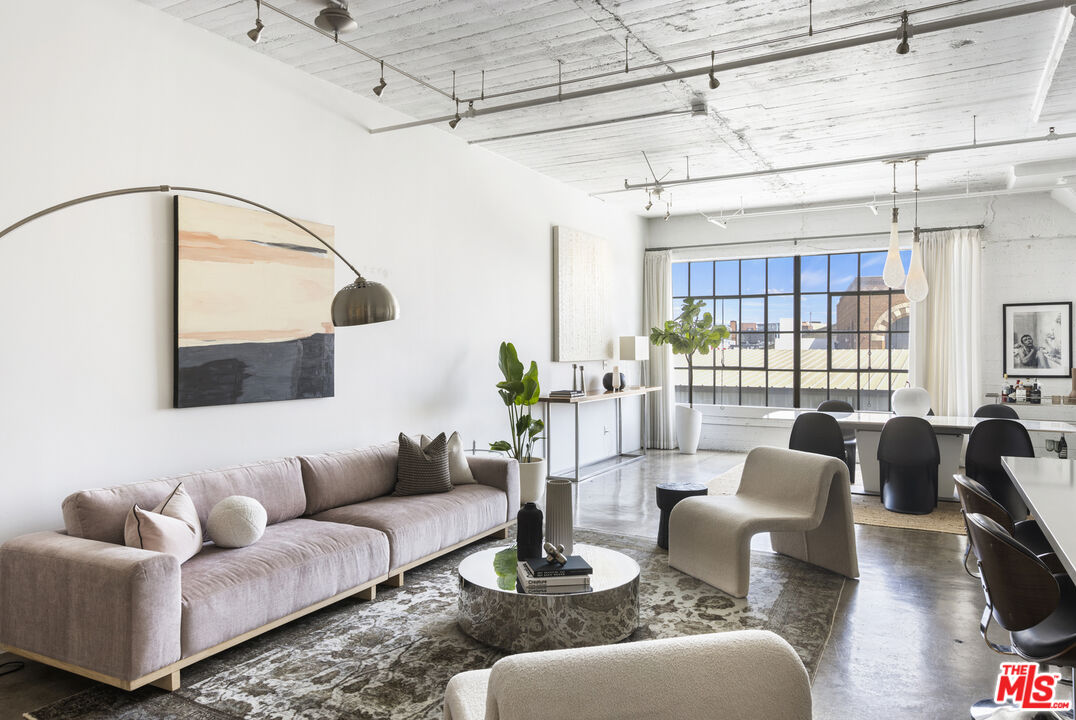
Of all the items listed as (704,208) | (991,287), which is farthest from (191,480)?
(991,287)

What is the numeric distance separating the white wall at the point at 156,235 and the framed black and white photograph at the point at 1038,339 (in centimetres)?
633

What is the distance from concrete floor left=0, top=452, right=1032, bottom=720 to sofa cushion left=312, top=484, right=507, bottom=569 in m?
1.08

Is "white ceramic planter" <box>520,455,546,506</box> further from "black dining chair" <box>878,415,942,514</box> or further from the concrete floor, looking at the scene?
"black dining chair" <box>878,415,942,514</box>

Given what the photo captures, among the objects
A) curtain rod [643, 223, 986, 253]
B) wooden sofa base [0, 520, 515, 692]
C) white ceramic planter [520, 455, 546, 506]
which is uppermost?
curtain rod [643, 223, 986, 253]

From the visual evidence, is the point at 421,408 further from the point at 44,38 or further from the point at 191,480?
the point at 44,38

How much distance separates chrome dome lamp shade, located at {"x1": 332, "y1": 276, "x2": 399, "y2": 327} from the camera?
3.30 m

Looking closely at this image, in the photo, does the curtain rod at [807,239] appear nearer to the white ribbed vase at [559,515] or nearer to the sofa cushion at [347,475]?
the sofa cushion at [347,475]

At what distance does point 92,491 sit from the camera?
3381 mm

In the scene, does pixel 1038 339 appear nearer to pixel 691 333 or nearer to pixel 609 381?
pixel 691 333

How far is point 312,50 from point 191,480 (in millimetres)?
2610

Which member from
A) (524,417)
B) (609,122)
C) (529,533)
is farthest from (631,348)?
(529,533)

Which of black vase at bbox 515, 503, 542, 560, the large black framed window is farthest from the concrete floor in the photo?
the large black framed window

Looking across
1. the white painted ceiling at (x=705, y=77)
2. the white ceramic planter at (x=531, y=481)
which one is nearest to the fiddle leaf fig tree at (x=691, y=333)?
the white painted ceiling at (x=705, y=77)

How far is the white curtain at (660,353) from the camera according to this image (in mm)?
10102
